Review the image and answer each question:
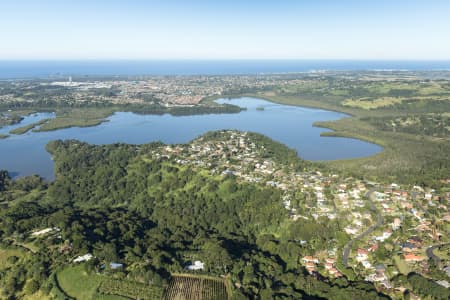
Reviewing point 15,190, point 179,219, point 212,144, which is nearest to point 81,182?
point 15,190

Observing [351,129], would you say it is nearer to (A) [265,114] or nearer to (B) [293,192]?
(A) [265,114]

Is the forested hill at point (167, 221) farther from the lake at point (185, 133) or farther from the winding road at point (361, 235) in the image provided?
the lake at point (185, 133)

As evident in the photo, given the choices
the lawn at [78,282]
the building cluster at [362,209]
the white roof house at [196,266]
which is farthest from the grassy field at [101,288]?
the building cluster at [362,209]

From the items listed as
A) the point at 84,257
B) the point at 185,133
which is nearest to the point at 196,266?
the point at 84,257

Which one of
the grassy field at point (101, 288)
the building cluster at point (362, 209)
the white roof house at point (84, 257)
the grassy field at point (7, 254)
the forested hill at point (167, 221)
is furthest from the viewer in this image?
the building cluster at point (362, 209)

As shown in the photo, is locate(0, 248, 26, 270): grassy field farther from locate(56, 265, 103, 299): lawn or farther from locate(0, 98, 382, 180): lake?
locate(0, 98, 382, 180): lake
